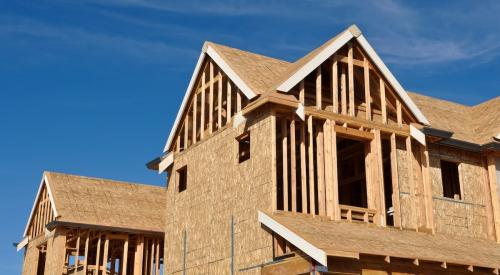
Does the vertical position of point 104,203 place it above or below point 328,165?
above

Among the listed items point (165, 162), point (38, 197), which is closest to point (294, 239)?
point (165, 162)

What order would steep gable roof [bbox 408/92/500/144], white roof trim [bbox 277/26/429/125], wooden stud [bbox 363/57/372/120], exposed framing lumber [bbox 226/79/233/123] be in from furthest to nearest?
steep gable roof [bbox 408/92/500/144], exposed framing lumber [bbox 226/79/233/123], wooden stud [bbox 363/57/372/120], white roof trim [bbox 277/26/429/125]

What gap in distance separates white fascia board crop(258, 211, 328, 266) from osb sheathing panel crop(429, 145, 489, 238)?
784cm

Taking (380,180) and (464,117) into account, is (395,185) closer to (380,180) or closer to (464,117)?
(380,180)

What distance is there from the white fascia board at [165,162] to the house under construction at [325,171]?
0.09 metres

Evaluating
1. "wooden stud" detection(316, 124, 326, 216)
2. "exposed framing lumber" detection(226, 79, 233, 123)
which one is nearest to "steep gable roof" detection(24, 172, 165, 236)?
"exposed framing lumber" detection(226, 79, 233, 123)

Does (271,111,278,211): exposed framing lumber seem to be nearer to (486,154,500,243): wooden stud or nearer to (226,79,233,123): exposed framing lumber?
→ (226,79,233,123): exposed framing lumber

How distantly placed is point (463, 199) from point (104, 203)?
63.4 ft

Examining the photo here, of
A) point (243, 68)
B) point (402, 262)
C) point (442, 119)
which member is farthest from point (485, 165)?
point (243, 68)

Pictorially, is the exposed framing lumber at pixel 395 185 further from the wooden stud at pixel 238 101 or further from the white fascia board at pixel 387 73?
the wooden stud at pixel 238 101

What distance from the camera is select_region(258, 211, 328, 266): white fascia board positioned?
17.2 metres

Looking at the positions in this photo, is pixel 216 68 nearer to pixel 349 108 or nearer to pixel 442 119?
pixel 349 108

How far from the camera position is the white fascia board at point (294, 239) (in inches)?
679

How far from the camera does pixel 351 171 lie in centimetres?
3019
